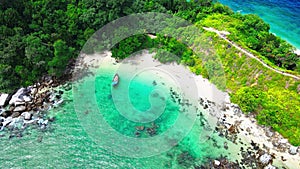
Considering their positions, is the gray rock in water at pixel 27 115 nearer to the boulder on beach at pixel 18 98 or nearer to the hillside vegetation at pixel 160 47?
the boulder on beach at pixel 18 98

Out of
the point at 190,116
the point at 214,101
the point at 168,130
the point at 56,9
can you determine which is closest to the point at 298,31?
the point at 214,101

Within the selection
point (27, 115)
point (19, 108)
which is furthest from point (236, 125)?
point (19, 108)

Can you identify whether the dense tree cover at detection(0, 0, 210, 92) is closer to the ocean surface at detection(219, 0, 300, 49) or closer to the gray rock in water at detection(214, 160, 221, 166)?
the gray rock in water at detection(214, 160, 221, 166)

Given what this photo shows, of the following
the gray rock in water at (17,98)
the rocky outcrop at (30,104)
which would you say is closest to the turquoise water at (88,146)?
the rocky outcrop at (30,104)

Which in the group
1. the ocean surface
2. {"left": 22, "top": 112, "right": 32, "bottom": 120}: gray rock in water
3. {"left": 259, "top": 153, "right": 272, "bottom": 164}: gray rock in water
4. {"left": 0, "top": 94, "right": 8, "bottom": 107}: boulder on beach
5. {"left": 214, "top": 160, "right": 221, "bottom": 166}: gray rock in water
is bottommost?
{"left": 214, "top": 160, "right": 221, "bottom": 166}: gray rock in water

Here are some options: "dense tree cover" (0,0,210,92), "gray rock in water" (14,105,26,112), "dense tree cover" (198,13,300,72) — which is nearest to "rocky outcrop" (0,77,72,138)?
"gray rock in water" (14,105,26,112)

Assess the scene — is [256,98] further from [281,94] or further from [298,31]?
[298,31]

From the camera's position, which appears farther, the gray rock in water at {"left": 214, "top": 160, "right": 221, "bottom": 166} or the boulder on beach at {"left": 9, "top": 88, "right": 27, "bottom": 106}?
the boulder on beach at {"left": 9, "top": 88, "right": 27, "bottom": 106}
